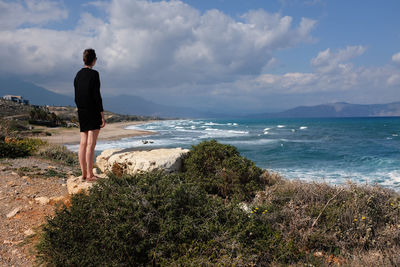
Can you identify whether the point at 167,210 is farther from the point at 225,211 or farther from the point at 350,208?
the point at 350,208

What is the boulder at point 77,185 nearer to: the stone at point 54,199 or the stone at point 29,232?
the stone at point 54,199

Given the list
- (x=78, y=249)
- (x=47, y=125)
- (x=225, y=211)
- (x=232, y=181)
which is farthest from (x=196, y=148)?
(x=47, y=125)

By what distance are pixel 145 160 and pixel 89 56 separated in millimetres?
2732

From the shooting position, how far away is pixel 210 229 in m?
3.58

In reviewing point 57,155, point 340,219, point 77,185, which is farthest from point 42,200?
point 57,155

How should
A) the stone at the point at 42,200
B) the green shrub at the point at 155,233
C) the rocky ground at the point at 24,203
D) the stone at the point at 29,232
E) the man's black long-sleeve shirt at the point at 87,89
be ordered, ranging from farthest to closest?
the stone at the point at 42,200 < the man's black long-sleeve shirt at the point at 87,89 < the stone at the point at 29,232 < the rocky ground at the point at 24,203 < the green shrub at the point at 155,233

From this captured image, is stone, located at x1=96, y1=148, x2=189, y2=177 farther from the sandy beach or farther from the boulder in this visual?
the sandy beach

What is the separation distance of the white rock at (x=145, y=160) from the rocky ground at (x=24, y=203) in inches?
55.2

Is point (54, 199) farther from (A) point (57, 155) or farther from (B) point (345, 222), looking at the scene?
(A) point (57, 155)

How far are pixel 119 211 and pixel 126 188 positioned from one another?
500mm

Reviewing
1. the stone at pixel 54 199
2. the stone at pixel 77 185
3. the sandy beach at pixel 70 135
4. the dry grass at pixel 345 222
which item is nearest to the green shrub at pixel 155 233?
the dry grass at pixel 345 222

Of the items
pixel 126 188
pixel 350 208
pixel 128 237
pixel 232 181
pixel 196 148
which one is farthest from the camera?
pixel 196 148

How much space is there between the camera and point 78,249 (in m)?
3.36

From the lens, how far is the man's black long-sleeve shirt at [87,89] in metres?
5.21
